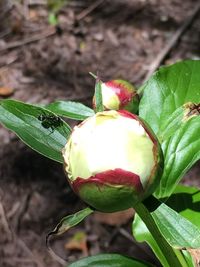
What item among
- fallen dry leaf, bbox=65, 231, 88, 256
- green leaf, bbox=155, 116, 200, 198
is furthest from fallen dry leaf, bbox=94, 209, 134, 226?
green leaf, bbox=155, 116, 200, 198

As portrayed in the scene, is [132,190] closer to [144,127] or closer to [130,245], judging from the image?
[144,127]

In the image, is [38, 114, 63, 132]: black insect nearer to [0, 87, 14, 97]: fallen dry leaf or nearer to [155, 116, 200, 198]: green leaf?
[155, 116, 200, 198]: green leaf

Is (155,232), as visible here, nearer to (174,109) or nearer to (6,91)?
(174,109)

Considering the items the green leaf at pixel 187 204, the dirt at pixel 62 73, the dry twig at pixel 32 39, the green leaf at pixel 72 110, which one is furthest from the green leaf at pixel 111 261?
the dry twig at pixel 32 39

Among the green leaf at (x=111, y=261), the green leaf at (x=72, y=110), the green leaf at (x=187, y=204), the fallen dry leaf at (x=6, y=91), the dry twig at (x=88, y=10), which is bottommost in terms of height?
the green leaf at (x=111, y=261)

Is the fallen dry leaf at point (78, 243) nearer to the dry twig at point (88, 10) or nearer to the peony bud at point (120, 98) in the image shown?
the peony bud at point (120, 98)

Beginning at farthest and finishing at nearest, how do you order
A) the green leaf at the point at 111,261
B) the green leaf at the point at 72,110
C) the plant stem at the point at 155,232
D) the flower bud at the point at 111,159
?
the green leaf at the point at 111,261 → the green leaf at the point at 72,110 → the plant stem at the point at 155,232 → the flower bud at the point at 111,159

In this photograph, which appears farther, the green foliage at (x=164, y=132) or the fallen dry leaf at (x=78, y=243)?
the fallen dry leaf at (x=78, y=243)
